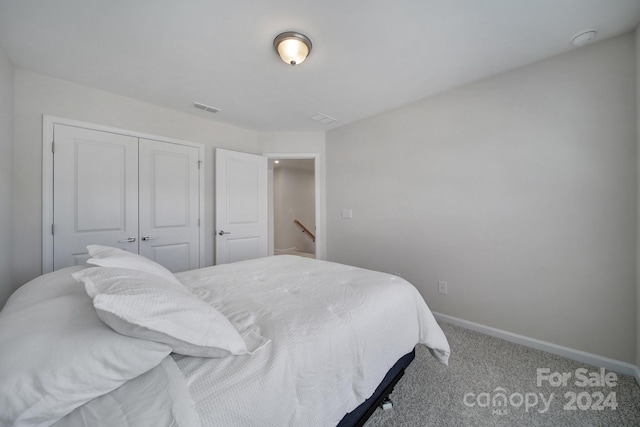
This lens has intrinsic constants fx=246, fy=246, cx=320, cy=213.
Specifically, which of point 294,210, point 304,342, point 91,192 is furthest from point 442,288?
point 294,210

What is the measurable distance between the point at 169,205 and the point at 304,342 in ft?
8.76

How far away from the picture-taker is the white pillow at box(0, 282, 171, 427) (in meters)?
0.57

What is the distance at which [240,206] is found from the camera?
11.4ft

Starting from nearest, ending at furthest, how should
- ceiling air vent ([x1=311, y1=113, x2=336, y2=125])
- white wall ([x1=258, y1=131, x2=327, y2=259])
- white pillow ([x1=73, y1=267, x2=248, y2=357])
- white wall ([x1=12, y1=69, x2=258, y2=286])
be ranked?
white pillow ([x1=73, y1=267, x2=248, y2=357])
white wall ([x1=12, y1=69, x2=258, y2=286])
ceiling air vent ([x1=311, y1=113, x2=336, y2=125])
white wall ([x1=258, y1=131, x2=327, y2=259])

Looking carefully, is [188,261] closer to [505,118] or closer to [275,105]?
[275,105]

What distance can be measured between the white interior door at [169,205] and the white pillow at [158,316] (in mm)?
2143

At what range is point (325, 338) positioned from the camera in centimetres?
104

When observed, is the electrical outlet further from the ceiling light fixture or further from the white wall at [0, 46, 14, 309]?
the white wall at [0, 46, 14, 309]

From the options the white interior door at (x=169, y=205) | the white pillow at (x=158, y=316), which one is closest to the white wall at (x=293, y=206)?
the white interior door at (x=169, y=205)

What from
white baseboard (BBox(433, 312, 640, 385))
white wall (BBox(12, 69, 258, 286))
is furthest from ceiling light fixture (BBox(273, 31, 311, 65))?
white baseboard (BBox(433, 312, 640, 385))

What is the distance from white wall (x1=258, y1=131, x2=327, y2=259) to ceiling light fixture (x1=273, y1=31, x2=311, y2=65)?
1.90 meters

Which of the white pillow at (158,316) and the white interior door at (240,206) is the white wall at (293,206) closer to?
the white interior door at (240,206)

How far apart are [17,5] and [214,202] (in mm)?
2181

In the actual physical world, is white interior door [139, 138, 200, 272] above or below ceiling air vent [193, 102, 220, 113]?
below
